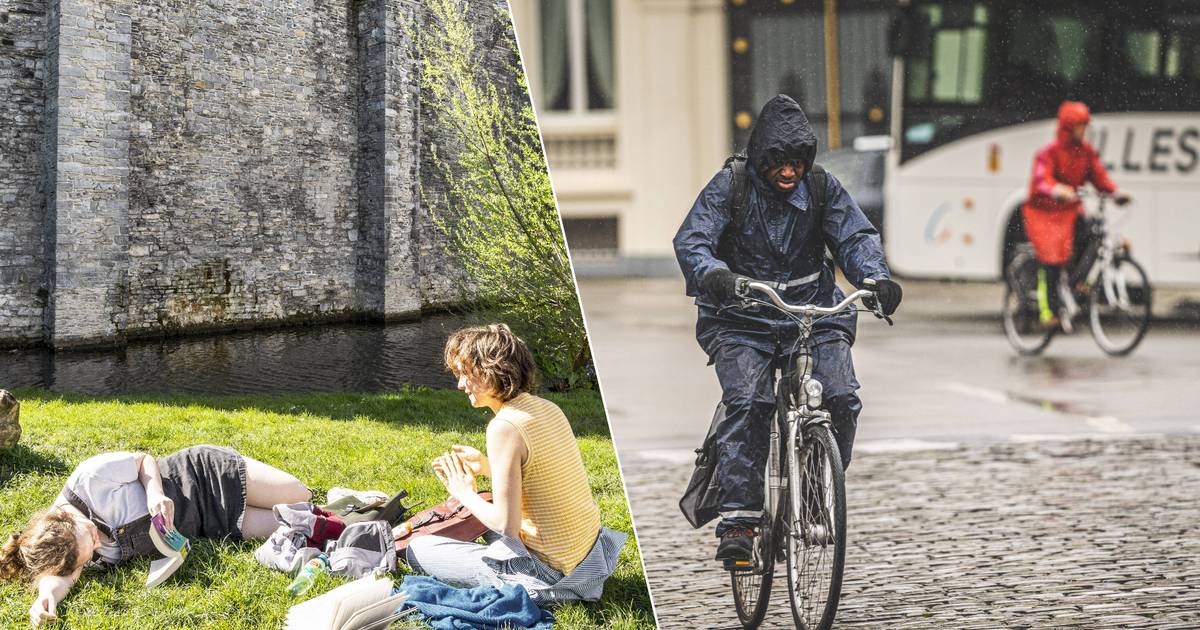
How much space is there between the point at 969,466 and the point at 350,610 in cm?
139

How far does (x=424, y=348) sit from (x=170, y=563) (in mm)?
5675

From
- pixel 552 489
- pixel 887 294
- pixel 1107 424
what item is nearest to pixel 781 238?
pixel 887 294

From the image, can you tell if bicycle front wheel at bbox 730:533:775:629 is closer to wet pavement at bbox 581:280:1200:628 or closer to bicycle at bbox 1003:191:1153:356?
wet pavement at bbox 581:280:1200:628

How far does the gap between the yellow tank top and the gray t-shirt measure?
3.65 ft

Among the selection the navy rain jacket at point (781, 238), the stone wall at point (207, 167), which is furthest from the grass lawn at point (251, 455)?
the stone wall at point (207, 167)

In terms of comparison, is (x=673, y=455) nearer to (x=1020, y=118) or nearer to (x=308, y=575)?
(x=1020, y=118)

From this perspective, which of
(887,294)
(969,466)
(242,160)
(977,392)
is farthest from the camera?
(242,160)

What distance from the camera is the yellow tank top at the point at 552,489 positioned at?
2316 mm

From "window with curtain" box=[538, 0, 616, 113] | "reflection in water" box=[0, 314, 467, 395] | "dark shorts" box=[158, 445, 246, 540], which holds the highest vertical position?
"window with curtain" box=[538, 0, 616, 113]

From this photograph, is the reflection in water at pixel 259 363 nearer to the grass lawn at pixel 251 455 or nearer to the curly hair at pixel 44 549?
the grass lawn at pixel 251 455

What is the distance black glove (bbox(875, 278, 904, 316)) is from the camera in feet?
4.16

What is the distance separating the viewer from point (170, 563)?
8.75 ft

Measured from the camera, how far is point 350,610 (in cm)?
233

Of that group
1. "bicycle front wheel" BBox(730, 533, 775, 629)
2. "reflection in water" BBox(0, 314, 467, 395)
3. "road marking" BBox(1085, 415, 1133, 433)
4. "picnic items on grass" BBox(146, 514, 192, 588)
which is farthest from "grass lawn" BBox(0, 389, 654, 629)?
"road marking" BBox(1085, 415, 1133, 433)
